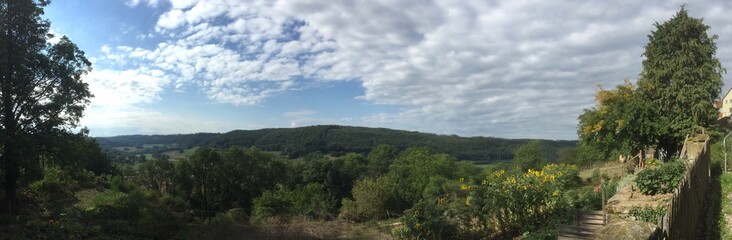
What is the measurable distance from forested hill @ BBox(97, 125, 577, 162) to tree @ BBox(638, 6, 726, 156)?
3145 inches

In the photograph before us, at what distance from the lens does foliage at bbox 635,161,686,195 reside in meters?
9.67

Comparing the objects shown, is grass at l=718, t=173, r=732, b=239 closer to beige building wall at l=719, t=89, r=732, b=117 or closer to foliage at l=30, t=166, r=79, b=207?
foliage at l=30, t=166, r=79, b=207

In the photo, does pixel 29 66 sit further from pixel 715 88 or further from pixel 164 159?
pixel 164 159

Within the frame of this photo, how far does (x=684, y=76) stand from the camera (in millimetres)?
20016

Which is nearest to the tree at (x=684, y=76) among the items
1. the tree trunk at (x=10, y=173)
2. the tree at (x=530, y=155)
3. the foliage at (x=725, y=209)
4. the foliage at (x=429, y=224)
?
the foliage at (x=725, y=209)

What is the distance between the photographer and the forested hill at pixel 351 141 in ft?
346

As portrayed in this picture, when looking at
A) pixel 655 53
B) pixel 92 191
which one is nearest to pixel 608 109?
pixel 655 53

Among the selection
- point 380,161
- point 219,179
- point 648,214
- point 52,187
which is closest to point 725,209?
point 648,214

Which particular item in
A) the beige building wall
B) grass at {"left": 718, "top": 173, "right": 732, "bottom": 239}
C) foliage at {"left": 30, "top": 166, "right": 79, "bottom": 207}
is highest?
the beige building wall

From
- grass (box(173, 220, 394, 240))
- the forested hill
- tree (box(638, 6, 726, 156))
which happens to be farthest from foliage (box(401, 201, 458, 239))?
the forested hill

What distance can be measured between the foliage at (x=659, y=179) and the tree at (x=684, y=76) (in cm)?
1208

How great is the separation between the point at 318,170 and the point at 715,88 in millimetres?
44694

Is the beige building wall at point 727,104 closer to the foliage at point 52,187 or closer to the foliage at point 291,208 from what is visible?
the foliage at point 291,208

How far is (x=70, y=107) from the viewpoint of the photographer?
16.6m
